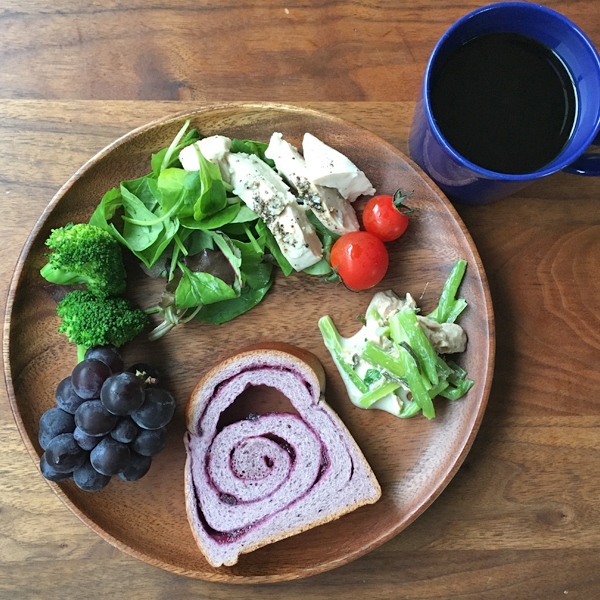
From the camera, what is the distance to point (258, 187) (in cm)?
133

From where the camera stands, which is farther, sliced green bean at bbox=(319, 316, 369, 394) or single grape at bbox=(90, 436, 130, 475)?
sliced green bean at bbox=(319, 316, 369, 394)

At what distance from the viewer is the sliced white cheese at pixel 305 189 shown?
1.35 m

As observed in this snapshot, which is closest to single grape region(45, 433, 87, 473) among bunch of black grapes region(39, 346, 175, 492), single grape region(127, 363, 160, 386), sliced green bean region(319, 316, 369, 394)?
bunch of black grapes region(39, 346, 175, 492)

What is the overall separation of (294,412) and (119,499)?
1.72 feet

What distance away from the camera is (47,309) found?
4.54 ft

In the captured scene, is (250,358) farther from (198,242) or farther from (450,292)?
(450,292)

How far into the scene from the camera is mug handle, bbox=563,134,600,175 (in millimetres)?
1151

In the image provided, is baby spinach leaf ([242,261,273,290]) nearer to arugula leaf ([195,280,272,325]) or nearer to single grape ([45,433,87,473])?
arugula leaf ([195,280,272,325])

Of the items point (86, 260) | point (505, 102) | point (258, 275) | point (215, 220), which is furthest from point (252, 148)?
point (505, 102)

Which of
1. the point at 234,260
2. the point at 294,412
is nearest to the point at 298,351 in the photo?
the point at 294,412

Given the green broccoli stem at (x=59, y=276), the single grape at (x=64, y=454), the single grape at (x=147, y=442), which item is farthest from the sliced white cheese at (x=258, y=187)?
the single grape at (x=64, y=454)

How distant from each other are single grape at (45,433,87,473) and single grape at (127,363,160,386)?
0.69 ft

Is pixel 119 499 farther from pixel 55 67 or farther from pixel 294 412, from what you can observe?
pixel 55 67

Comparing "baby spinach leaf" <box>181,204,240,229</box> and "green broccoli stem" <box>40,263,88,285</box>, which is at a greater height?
"baby spinach leaf" <box>181,204,240,229</box>
